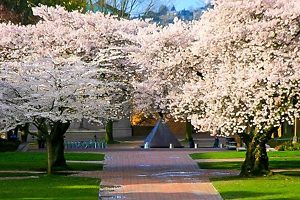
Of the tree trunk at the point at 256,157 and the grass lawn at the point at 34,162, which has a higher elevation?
the tree trunk at the point at 256,157

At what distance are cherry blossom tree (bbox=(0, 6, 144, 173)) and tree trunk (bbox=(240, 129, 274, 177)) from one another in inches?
213

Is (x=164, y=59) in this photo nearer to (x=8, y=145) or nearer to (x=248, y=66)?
(x=248, y=66)

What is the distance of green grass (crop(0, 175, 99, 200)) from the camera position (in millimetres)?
19422

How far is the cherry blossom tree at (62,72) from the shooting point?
83.8ft

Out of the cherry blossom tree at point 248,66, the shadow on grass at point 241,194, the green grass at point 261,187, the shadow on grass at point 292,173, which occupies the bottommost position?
the shadow on grass at point 241,194

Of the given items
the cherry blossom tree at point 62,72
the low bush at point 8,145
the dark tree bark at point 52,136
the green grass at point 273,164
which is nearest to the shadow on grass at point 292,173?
Result: the green grass at point 273,164

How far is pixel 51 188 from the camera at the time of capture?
21.6 meters

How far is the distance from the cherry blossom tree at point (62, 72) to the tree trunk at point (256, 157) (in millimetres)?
5417

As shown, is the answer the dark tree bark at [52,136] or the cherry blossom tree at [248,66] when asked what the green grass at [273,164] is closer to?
the cherry blossom tree at [248,66]

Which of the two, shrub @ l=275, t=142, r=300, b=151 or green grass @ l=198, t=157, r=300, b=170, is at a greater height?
shrub @ l=275, t=142, r=300, b=151

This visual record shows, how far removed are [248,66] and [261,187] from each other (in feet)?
12.9

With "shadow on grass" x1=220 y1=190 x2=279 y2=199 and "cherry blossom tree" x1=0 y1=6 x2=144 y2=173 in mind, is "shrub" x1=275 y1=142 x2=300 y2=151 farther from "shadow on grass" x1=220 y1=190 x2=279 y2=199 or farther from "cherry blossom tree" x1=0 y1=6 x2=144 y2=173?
"shadow on grass" x1=220 y1=190 x2=279 y2=199

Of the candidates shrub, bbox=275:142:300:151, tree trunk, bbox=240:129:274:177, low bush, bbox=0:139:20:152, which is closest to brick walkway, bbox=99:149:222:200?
tree trunk, bbox=240:129:274:177

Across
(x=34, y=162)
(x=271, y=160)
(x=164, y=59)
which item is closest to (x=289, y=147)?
(x=271, y=160)
